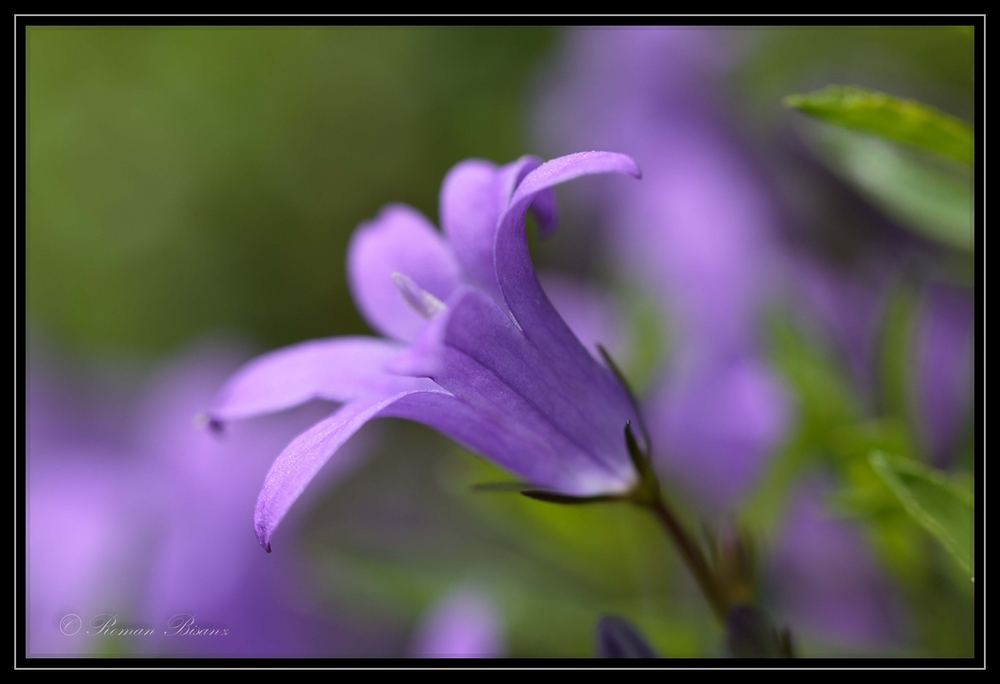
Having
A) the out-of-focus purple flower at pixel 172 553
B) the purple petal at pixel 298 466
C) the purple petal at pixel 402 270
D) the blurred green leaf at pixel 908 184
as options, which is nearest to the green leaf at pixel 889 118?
the blurred green leaf at pixel 908 184

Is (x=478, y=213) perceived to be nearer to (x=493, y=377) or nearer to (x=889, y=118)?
(x=493, y=377)

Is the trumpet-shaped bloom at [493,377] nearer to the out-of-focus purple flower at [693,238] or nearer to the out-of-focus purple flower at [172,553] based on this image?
the out-of-focus purple flower at [693,238]

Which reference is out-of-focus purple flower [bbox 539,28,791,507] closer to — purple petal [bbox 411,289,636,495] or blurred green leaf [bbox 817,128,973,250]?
blurred green leaf [bbox 817,128,973,250]

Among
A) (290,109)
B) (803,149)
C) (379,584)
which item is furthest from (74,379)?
(803,149)

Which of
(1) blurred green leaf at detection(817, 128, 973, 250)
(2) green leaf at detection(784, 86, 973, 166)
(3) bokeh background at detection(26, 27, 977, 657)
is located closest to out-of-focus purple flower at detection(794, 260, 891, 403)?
(3) bokeh background at detection(26, 27, 977, 657)
